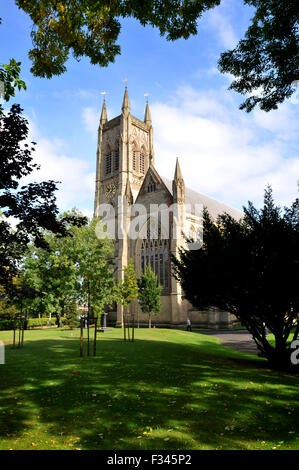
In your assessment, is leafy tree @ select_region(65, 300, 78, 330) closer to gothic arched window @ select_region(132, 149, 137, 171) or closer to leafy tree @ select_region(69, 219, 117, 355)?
leafy tree @ select_region(69, 219, 117, 355)

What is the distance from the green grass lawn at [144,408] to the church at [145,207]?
21410 millimetres

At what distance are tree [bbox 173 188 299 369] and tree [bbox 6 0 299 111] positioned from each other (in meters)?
5.21

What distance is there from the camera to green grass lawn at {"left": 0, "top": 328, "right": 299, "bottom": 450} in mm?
4516

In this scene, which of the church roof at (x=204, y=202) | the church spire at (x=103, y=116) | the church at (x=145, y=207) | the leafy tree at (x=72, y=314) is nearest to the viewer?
the leafy tree at (x=72, y=314)

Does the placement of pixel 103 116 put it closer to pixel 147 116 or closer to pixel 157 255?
pixel 147 116

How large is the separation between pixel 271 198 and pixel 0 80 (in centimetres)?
1128

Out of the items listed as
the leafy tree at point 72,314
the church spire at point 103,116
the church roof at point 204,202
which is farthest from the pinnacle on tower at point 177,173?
the church spire at point 103,116

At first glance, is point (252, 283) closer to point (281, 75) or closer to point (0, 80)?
point (281, 75)

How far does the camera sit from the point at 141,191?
44.5 meters

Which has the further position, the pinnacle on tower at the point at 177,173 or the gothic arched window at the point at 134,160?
the gothic arched window at the point at 134,160

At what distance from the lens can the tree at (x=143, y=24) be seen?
6.08 m

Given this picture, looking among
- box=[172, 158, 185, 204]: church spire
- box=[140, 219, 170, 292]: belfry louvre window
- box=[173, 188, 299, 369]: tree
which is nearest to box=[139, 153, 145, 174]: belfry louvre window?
box=[140, 219, 170, 292]: belfry louvre window

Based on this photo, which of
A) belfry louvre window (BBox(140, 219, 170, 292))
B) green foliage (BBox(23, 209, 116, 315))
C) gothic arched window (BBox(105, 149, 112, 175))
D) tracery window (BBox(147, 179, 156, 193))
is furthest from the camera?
gothic arched window (BBox(105, 149, 112, 175))

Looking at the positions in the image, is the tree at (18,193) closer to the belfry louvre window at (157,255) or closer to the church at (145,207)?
the church at (145,207)
